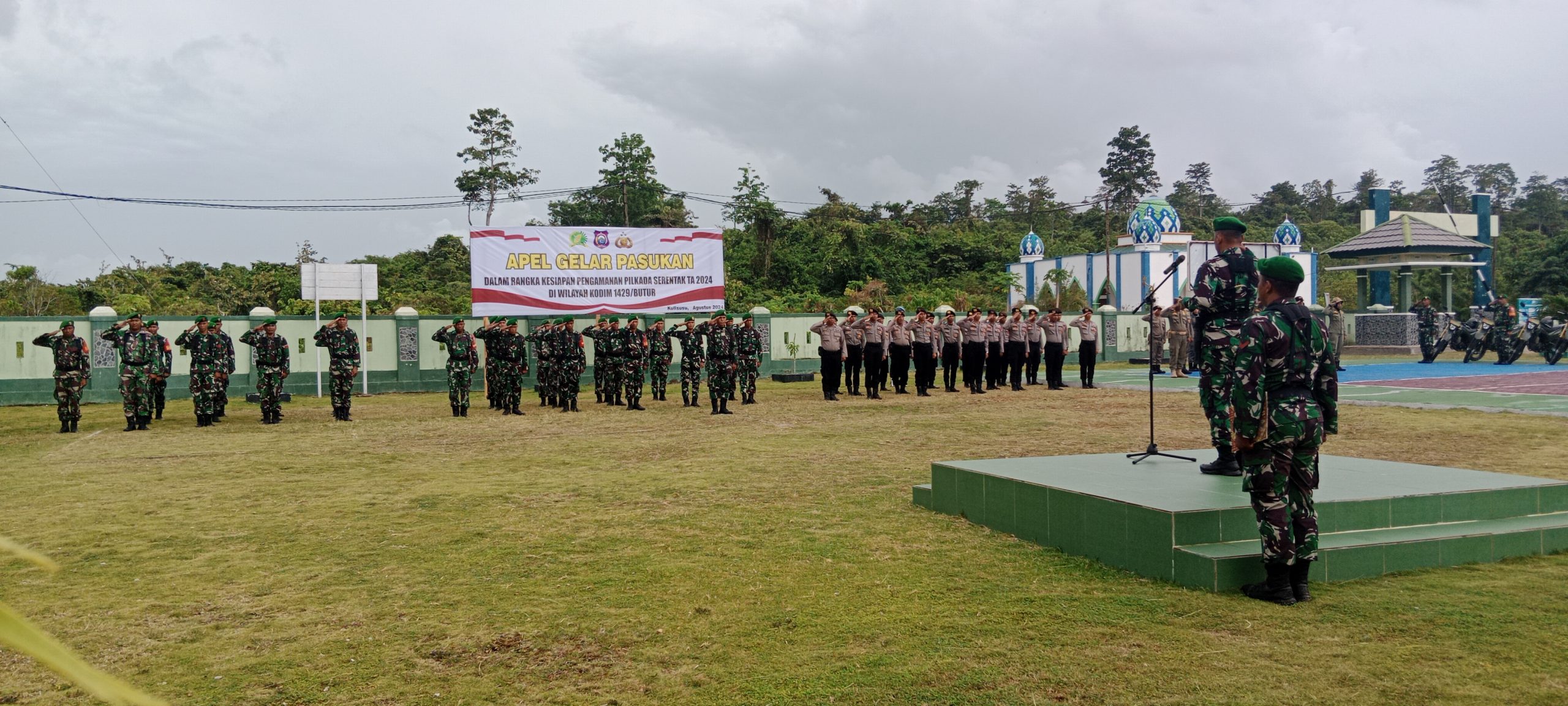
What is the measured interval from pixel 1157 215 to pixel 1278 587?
37653 mm

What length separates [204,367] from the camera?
14.3 m

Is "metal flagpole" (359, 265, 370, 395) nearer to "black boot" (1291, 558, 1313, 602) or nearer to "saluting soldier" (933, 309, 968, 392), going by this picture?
"saluting soldier" (933, 309, 968, 392)

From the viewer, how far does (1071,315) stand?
97.6 feet

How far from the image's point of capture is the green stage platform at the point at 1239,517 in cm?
509

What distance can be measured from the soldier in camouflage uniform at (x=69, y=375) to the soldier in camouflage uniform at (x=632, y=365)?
24.3 ft

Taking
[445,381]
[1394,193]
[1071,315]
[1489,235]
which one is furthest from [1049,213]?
[445,381]

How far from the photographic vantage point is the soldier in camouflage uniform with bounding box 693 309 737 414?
15.5m

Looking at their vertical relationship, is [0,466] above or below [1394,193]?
below

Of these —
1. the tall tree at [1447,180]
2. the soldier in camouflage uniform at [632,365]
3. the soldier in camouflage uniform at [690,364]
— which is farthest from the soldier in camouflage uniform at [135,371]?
the tall tree at [1447,180]

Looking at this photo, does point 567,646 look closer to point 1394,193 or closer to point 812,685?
point 812,685

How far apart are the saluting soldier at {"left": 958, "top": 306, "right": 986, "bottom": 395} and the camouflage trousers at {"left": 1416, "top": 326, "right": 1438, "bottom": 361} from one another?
47.3 feet

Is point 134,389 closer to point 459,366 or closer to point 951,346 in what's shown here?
point 459,366

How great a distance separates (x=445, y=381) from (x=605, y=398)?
5.26 meters

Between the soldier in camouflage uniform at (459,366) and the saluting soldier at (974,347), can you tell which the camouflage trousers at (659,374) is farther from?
the saluting soldier at (974,347)
